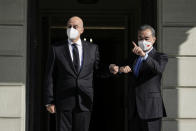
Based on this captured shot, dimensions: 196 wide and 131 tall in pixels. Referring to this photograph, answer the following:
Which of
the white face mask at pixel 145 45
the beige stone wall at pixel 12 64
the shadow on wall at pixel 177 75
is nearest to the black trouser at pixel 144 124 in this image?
the white face mask at pixel 145 45

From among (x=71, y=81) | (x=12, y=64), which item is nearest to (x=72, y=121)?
(x=71, y=81)

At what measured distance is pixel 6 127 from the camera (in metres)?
7.39

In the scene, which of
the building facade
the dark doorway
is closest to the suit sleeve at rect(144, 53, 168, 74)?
the building facade

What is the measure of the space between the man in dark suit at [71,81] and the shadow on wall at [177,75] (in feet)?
6.93

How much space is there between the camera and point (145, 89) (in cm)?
557

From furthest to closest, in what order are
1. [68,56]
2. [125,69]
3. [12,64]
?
[12,64], [68,56], [125,69]

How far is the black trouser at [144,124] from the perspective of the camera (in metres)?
5.49

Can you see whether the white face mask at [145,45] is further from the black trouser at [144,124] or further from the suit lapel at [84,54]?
the black trouser at [144,124]

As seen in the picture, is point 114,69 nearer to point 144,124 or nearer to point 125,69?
point 125,69

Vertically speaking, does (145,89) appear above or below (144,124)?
above

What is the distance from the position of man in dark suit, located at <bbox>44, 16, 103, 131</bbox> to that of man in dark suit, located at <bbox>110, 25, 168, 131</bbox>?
1.64ft

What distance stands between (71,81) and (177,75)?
242cm

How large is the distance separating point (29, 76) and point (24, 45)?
493 mm

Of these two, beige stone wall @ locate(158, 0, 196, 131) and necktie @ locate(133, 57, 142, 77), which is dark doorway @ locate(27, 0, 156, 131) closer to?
beige stone wall @ locate(158, 0, 196, 131)
